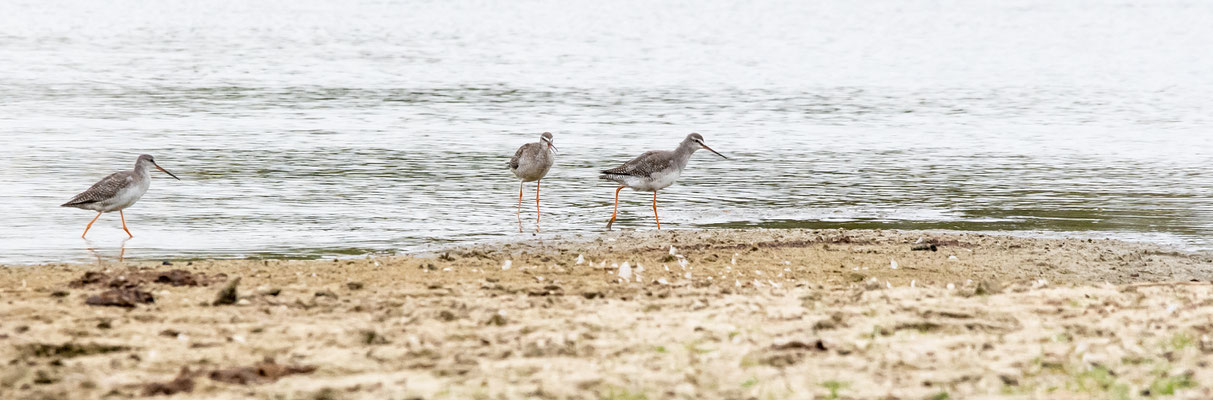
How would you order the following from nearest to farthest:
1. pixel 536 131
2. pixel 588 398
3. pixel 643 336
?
pixel 588 398, pixel 643 336, pixel 536 131

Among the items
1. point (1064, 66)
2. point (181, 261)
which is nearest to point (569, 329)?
point (181, 261)

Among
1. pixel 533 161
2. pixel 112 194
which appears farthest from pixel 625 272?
pixel 112 194

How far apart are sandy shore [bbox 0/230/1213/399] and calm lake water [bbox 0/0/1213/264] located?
3017 millimetres

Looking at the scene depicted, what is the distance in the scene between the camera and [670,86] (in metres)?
30.0

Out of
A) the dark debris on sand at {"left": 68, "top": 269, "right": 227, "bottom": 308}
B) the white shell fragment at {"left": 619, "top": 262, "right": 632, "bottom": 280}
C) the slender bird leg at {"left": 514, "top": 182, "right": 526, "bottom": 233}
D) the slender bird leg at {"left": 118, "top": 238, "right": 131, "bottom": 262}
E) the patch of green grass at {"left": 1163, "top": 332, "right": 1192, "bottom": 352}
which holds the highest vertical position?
the dark debris on sand at {"left": 68, "top": 269, "right": 227, "bottom": 308}

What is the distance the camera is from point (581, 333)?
299 inches

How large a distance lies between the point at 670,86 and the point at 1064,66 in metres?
11.3

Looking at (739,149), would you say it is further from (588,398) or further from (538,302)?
(588,398)

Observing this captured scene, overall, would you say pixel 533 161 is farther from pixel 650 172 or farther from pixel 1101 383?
pixel 1101 383

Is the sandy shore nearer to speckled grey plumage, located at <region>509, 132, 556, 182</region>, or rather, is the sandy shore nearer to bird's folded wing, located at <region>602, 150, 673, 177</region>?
bird's folded wing, located at <region>602, 150, 673, 177</region>

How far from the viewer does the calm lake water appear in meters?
14.4

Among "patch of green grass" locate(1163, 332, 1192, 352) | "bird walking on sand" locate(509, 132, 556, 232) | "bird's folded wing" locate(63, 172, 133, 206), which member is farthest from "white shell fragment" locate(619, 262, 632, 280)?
"bird's folded wing" locate(63, 172, 133, 206)

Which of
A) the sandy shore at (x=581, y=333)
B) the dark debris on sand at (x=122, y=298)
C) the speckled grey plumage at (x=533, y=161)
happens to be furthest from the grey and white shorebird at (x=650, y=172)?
the dark debris on sand at (x=122, y=298)

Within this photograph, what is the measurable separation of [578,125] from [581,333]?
15.8 m
